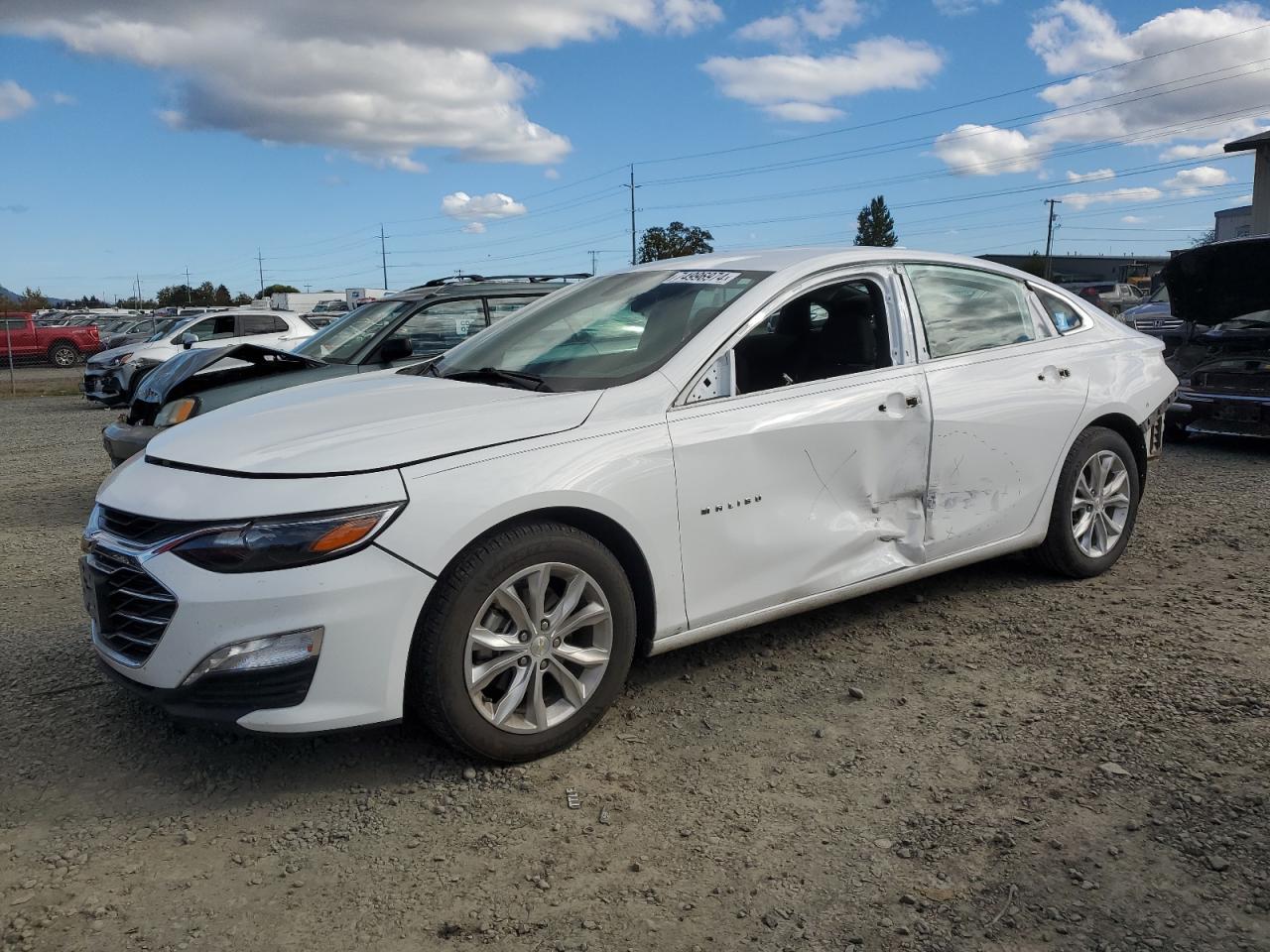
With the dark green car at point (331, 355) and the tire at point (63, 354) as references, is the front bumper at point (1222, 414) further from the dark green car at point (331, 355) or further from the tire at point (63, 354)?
the tire at point (63, 354)

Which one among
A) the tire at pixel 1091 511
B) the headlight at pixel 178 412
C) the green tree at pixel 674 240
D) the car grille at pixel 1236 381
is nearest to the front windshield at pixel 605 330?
the tire at pixel 1091 511

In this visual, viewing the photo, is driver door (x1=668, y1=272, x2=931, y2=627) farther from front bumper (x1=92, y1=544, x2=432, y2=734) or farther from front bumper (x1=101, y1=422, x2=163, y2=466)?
front bumper (x1=101, y1=422, x2=163, y2=466)

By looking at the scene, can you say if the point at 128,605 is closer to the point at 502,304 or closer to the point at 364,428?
the point at 364,428

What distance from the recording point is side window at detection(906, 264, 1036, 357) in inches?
171

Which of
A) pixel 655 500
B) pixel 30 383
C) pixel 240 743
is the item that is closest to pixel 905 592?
pixel 655 500

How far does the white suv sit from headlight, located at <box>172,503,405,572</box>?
1394 cm

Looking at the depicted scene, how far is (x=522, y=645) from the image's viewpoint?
3146mm

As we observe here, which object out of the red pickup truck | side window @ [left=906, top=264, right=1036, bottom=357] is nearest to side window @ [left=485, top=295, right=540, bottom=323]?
side window @ [left=906, top=264, right=1036, bottom=357]

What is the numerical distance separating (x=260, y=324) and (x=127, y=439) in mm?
12292

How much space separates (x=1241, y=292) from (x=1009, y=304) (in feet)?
17.3

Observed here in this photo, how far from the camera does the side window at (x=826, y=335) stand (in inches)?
163

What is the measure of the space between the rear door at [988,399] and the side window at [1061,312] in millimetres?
54

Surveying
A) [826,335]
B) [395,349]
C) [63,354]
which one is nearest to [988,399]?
[826,335]

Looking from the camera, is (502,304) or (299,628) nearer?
(299,628)
